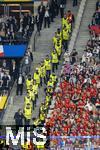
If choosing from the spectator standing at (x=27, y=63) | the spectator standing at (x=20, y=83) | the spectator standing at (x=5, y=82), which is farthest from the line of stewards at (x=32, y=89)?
the spectator standing at (x=27, y=63)

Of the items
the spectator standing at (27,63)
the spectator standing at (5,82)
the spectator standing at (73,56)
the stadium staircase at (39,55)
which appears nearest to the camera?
the stadium staircase at (39,55)

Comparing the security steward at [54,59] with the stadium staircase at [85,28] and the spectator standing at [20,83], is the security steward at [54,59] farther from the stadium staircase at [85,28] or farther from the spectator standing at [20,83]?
the stadium staircase at [85,28]

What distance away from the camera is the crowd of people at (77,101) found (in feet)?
138

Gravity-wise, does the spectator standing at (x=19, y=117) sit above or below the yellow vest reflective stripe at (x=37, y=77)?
below

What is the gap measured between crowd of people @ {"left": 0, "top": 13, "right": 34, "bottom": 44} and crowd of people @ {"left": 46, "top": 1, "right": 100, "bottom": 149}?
463 centimetres

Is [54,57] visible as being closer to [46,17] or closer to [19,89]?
[19,89]

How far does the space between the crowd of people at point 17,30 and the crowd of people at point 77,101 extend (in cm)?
463

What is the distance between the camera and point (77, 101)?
148ft

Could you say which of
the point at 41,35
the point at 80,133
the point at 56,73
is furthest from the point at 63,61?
the point at 80,133

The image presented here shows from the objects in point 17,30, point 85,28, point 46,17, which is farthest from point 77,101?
point 17,30

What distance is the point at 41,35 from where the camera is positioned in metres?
54.1

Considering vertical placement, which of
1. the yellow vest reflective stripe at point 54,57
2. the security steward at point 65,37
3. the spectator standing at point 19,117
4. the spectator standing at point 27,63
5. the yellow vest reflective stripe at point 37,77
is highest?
the security steward at point 65,37

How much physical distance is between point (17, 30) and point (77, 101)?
11118 mm

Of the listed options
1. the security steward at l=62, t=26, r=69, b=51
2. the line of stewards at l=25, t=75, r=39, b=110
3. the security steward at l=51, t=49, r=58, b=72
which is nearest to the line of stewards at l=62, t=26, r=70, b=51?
the security steward at l=62, t=26, r=69, b=51
